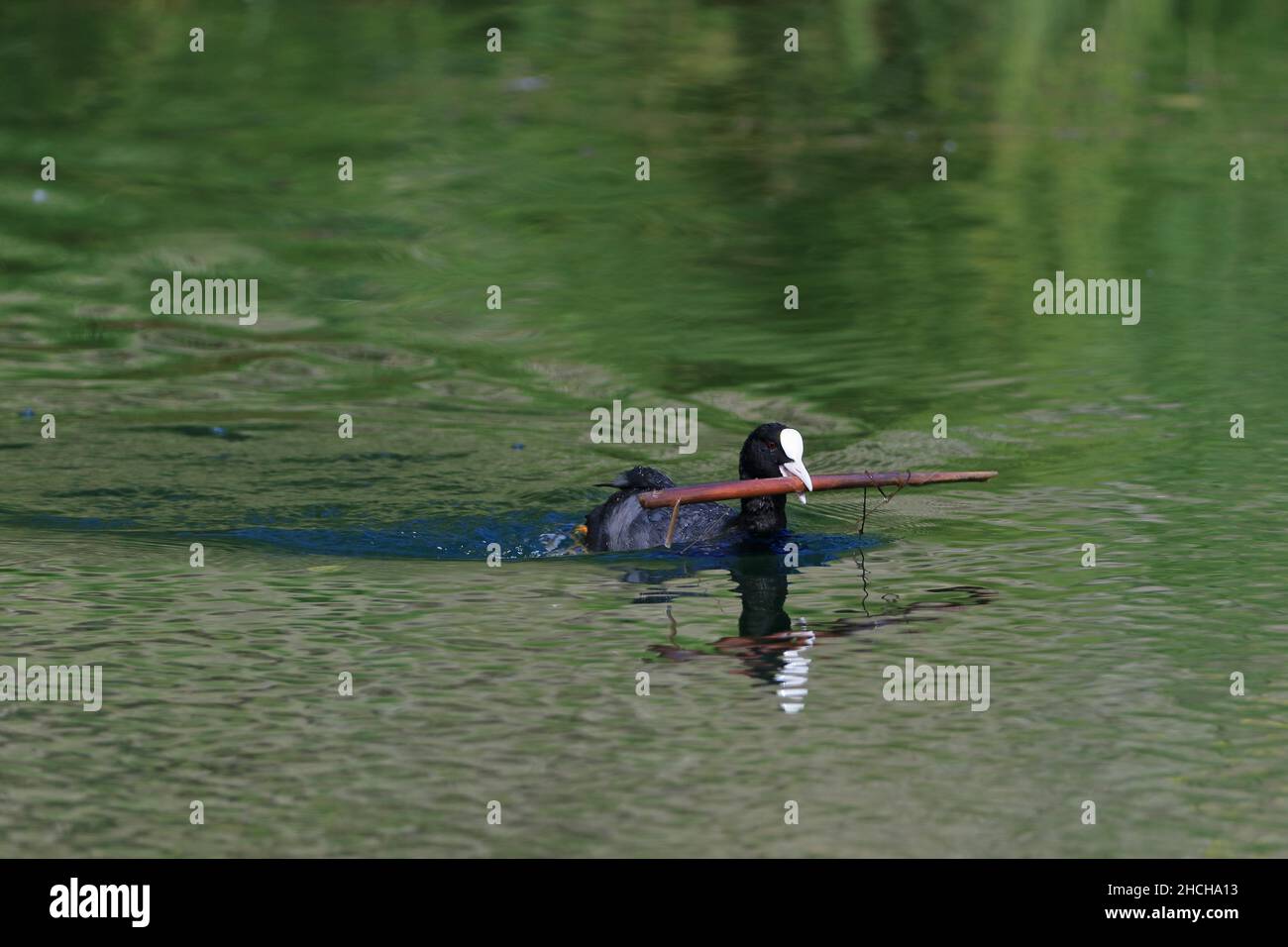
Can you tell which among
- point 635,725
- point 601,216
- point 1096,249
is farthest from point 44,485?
point 1096,249

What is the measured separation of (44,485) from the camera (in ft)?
42.7

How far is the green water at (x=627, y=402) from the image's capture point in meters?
8.04

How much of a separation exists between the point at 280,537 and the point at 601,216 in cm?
880

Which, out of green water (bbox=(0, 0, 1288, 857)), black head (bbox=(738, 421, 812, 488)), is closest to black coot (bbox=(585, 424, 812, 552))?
black head (bbox=(738, 421, 812, 488))

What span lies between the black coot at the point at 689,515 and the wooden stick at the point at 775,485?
45cm

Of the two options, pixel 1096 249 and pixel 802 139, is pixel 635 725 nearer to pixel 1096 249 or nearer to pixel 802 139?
pixel 1096 249

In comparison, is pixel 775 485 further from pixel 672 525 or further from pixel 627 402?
pixel 627 402

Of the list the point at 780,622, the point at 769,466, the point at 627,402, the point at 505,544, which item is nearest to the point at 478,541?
the point at 505,544

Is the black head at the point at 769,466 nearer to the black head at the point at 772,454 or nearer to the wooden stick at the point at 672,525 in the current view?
the black head at the point at 772,454

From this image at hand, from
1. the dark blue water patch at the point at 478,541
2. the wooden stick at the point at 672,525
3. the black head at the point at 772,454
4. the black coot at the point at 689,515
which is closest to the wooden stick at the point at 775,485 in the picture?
the wooden stick at the point at 672,525

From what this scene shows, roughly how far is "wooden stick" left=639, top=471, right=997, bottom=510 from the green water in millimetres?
514

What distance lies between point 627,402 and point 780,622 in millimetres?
4909

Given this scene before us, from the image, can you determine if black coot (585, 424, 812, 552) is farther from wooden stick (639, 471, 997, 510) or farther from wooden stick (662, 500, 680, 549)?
wooden stick (639, 471, 997, 510)
